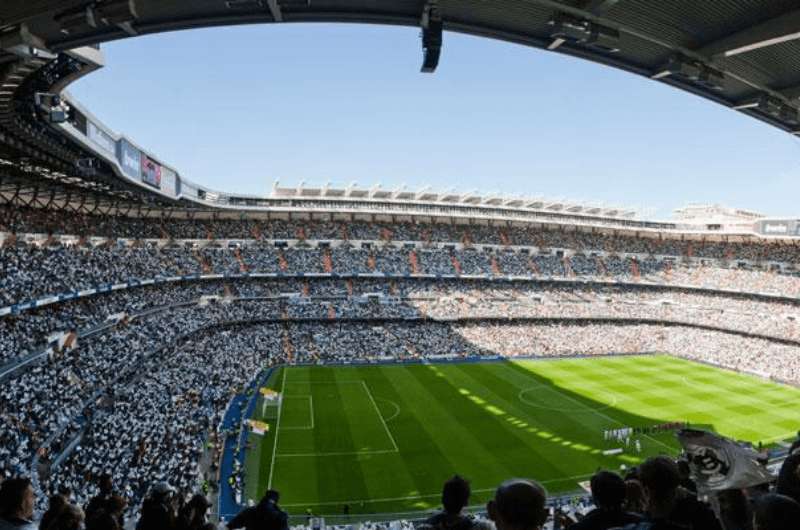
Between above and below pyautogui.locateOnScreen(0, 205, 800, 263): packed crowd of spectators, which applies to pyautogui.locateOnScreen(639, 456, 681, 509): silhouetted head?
below

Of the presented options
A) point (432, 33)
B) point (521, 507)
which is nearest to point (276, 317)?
point (432, 33)

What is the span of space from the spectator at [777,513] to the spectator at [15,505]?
15.9 ft

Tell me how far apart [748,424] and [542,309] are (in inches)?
937

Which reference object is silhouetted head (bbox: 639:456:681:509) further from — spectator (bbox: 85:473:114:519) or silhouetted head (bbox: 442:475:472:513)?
spectator (bbox: 85:473:114:519)

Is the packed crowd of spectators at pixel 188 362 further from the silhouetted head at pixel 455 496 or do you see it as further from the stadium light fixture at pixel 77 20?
A: the silhouetted head at pixel 455 496

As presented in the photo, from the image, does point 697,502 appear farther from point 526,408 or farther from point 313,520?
point 526,408

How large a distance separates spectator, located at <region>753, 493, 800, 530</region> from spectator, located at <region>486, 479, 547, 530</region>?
100 cm

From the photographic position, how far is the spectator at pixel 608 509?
363 centimetres

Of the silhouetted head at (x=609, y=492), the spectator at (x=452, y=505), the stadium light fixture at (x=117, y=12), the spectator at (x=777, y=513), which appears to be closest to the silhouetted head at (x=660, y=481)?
the silhouetted head at (x=609, y=492)

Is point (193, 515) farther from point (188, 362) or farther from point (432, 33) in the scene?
point (188, 362)

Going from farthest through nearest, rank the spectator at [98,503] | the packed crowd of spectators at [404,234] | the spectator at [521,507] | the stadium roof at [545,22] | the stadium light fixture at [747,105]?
the packed crowd of spectators at [404,234] < the stadium light fixture at [747,105] < the stadium roof at [545,22] < the spectator at [98,503] < the spectator at [521,507]

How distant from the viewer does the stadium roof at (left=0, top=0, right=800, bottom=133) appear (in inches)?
245

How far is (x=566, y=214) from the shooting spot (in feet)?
195

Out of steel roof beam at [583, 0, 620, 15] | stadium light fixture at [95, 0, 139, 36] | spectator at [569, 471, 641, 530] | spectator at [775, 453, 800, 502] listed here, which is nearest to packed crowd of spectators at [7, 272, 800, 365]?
stadium light fixture at [95, 0, 139, 36]
